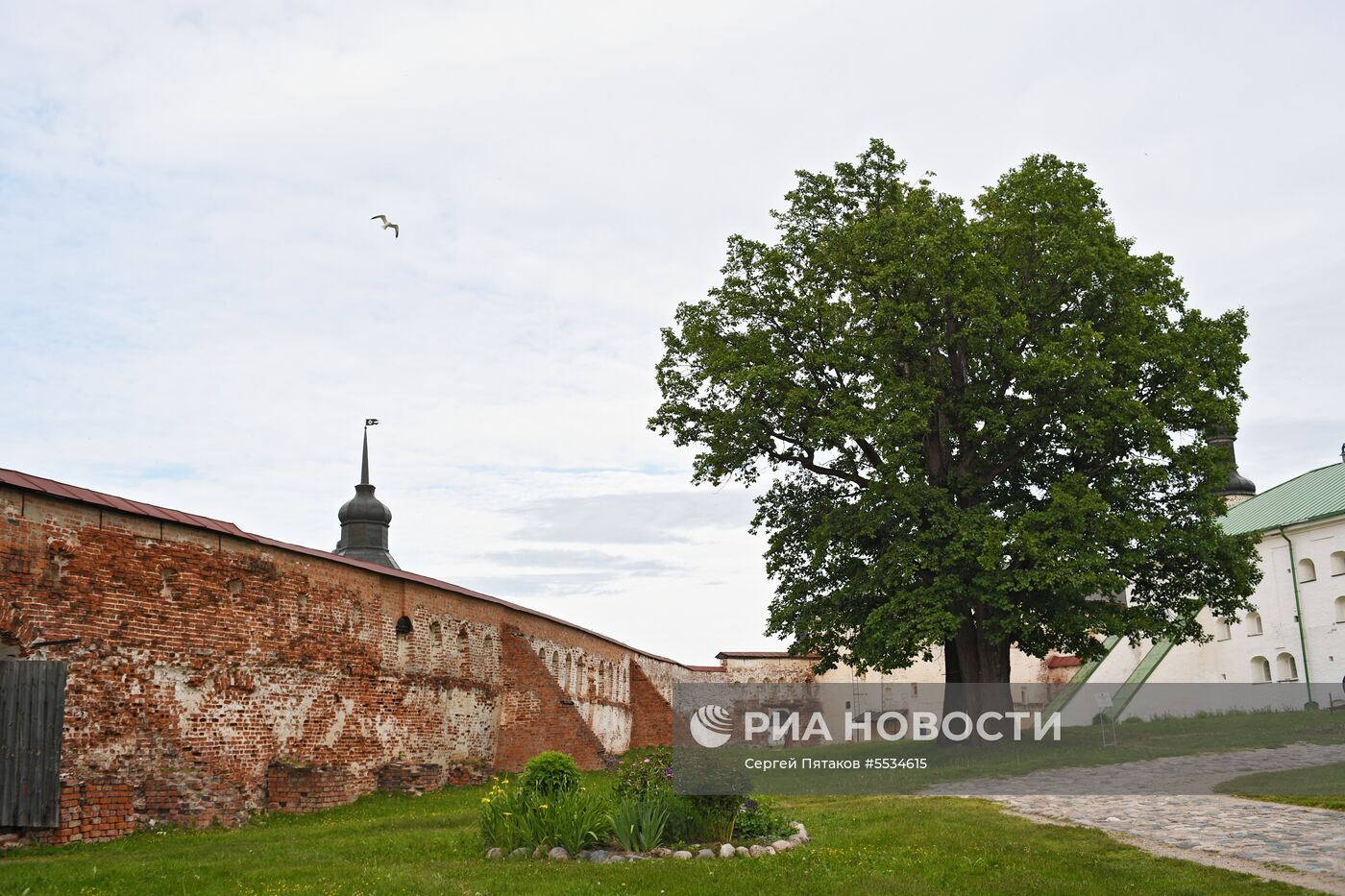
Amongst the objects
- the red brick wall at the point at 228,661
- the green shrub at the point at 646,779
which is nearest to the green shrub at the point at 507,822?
the green shrub at the point at 646,779

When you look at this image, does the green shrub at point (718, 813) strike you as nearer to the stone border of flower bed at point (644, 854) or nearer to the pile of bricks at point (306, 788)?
the stone border of flower bed at point (644, 854)

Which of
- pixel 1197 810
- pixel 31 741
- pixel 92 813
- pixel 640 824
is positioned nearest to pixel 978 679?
pixel 1197 810

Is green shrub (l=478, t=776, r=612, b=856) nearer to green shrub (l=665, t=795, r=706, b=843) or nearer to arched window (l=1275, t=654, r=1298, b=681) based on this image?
green shrub (l=665, t=795, r=706, b=843)

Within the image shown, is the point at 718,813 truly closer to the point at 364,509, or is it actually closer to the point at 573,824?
the point at 573,824

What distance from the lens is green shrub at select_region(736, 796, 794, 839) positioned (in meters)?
13.4

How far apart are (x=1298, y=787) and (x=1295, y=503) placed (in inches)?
1058

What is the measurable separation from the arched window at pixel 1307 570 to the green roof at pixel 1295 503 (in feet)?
4.44

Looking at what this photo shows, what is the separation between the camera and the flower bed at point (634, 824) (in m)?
12.6

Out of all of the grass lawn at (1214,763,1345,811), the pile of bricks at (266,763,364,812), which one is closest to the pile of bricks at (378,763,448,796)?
the pile of bricks at (266,763,364,812)

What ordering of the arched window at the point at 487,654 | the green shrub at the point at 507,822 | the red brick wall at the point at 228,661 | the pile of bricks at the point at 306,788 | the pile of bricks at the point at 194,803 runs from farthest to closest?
the arched window at the point at 487,654 < the pile of bricks at the point at 306,788 < the pile of bricks at the point at 194,803 < the red brick wall at the point at 228,661 < the green shrub at the point at 507,822

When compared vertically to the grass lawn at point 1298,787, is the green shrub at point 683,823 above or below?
above

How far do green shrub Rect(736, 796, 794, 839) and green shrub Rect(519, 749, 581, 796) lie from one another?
Answer: 7.04ft

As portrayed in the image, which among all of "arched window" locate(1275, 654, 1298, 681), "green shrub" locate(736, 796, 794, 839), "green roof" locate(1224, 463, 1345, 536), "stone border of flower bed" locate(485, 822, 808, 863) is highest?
"green roof" locate(1224, 463, 1345, 536)

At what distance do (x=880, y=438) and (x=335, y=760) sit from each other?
486 inches
